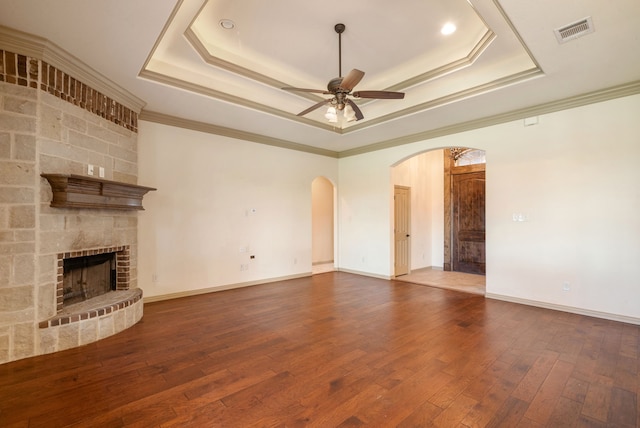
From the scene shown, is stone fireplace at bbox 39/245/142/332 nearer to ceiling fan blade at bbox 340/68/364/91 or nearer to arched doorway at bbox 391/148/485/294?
ceiling fan blade at bbox 340/68/364/91

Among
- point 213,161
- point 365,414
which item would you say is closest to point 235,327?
point 365,414

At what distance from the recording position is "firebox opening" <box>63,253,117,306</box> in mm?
3512

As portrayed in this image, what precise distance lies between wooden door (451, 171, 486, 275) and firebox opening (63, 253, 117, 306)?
7.11m

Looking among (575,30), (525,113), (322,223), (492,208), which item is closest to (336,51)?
(575,30)

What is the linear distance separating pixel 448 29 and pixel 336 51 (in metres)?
1.30

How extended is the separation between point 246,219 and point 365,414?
4359 millimetres

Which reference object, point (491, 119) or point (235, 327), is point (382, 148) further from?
point (235, 327)

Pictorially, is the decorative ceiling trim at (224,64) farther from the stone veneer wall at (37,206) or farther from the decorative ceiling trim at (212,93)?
the stone veneer wall at (37,206)

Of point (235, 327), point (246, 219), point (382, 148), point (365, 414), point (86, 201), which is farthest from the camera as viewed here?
point (382, 148)

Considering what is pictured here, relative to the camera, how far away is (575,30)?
271cm

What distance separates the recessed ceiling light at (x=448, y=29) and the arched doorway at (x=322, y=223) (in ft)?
17.9

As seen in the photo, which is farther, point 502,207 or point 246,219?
point 246,219

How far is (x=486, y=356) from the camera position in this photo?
2.89m

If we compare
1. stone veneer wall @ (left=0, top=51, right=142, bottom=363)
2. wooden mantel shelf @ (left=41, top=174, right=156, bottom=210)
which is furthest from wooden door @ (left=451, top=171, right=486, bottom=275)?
stone veneer wall @ (left=0, top=51, right=142, bottom=363)
